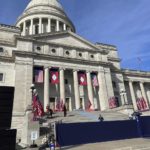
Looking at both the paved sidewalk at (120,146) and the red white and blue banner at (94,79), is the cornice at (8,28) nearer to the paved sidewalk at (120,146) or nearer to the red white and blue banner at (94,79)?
the red white and blue banner at (94,79)

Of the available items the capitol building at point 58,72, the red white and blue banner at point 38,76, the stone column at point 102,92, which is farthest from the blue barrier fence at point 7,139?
the stone column at point 102,92

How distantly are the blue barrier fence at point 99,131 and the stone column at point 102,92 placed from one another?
1770 centimetres

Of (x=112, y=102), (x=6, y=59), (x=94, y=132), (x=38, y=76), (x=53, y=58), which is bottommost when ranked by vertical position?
(x=94, y=132)

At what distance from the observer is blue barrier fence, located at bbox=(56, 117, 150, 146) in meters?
16.2

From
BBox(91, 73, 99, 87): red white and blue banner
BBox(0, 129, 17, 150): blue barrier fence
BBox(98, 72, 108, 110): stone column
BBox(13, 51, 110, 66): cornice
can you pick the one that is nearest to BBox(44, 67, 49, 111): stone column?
BBox(13, 51, 110, 66): cornice

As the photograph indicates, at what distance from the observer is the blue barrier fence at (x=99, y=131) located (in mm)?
16227

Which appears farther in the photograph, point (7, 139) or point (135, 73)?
point (135, 73)

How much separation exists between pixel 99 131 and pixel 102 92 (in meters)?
21.1

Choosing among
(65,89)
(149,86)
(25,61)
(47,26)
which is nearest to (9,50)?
(25,61)

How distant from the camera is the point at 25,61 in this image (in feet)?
113

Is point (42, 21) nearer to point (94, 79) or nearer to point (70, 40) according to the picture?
point (70, 40)

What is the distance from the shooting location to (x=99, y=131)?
58.0ft

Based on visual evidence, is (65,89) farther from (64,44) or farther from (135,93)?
(135,93)

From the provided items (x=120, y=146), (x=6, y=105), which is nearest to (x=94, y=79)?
(x=120, y=146)
